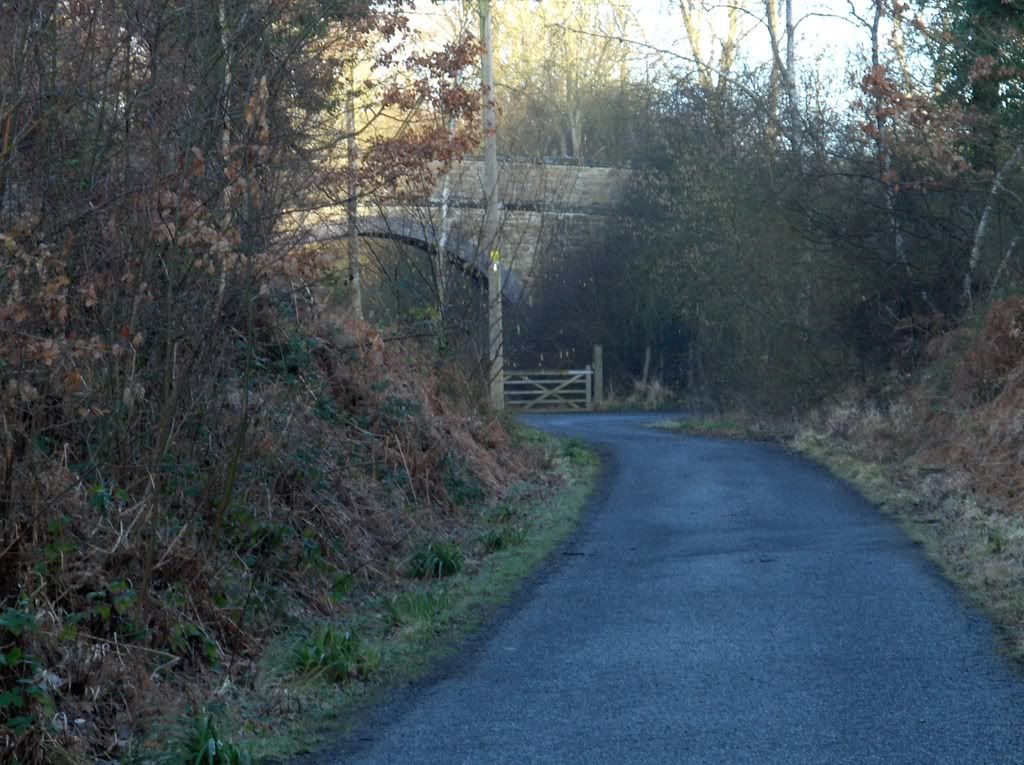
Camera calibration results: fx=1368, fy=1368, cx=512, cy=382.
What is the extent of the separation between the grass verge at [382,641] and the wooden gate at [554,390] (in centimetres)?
2782

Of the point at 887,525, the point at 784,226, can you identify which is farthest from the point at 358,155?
the point at 784,226

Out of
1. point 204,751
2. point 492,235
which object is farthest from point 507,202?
point 204,751

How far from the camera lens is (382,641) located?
28.6 feet

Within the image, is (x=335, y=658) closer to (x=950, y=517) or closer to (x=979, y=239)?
(x=950, y=517)

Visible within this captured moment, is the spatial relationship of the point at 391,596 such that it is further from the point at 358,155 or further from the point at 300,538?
the point at 358,155

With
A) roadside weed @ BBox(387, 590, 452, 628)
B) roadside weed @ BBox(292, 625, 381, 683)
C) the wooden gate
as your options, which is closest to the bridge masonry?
the wooden gate

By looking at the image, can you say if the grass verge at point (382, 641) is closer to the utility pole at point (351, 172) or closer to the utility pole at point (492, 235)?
the utility pole at point (351, 172)

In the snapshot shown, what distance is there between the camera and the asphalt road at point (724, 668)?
20.1 feet

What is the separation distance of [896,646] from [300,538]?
15.0ft

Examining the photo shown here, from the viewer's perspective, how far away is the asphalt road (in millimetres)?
6125

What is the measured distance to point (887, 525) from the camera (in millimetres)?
13742

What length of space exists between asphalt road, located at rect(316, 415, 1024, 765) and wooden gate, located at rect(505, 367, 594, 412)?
2920 centimetres

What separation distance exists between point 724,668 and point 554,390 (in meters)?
35.1

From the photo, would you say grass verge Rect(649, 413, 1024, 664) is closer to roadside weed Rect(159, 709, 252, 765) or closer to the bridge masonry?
roadside weed Rect(159, 709, 252, 765)
